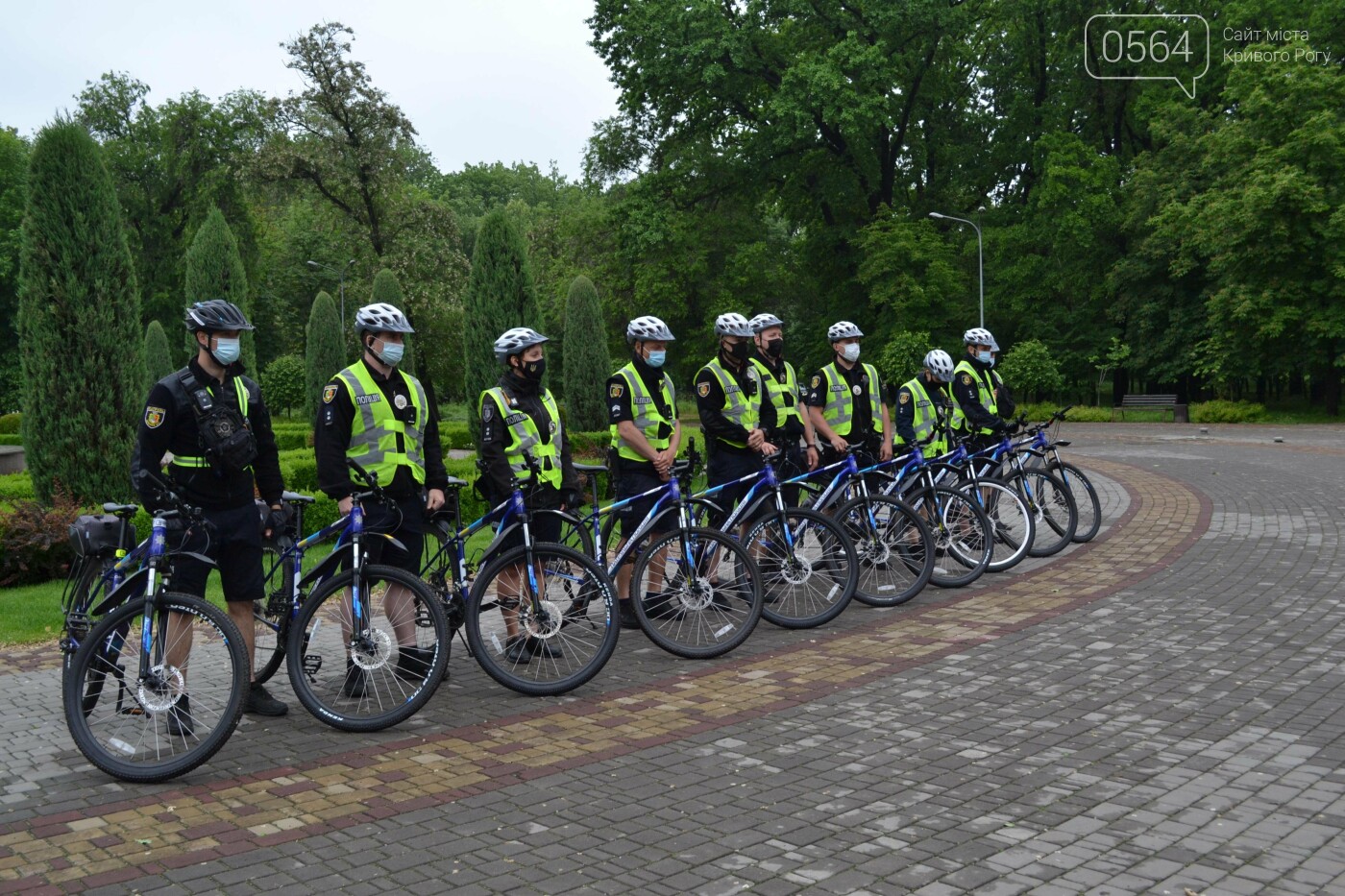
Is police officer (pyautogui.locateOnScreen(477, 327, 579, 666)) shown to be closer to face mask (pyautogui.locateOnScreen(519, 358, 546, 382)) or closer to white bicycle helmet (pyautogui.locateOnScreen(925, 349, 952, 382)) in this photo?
face mask (pyautogui.locateOnScreen(519, 358, 546, 382))

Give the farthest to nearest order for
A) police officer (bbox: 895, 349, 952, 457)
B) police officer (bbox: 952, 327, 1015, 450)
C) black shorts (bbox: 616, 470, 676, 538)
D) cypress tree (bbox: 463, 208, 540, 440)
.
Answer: cypress tree (bbox: 463, 208, 540, 440) → police officer (bbox: 952, 327, 1015, 450) → police officer (bbox: 895, 349, 952, 457) → black shorts (bbox: 616, 470, 676, 538)

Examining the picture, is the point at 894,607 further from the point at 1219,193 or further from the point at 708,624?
the point at 1219,193

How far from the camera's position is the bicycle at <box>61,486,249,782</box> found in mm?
5301

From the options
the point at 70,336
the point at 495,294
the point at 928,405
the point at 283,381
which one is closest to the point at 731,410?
the point at 928,405

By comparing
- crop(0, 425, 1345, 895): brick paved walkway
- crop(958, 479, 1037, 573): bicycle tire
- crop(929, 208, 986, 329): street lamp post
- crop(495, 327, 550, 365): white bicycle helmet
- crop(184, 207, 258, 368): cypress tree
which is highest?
crop(929, 208, 986, 329): street lamp post

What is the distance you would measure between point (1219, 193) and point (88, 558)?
3976 cm

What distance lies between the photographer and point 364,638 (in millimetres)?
6141

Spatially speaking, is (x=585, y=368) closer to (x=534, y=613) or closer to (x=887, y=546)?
(x=887, y=546)

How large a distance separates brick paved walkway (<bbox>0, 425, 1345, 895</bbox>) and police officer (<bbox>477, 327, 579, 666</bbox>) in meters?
1.13

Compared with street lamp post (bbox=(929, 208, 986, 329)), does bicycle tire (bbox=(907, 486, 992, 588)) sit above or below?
below

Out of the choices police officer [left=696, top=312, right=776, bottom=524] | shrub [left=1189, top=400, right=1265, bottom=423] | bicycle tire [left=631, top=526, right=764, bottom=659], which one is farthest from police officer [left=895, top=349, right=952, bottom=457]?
shrub [left=1189, top=400, right=1265, bottom=423]

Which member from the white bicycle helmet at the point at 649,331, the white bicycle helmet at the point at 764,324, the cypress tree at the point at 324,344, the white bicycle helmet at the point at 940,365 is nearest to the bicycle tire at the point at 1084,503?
the white bicycle helmet at the point at 940,365

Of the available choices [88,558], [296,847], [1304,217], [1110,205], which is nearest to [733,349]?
[88,558]

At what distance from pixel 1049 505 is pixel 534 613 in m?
Result: 6.47
